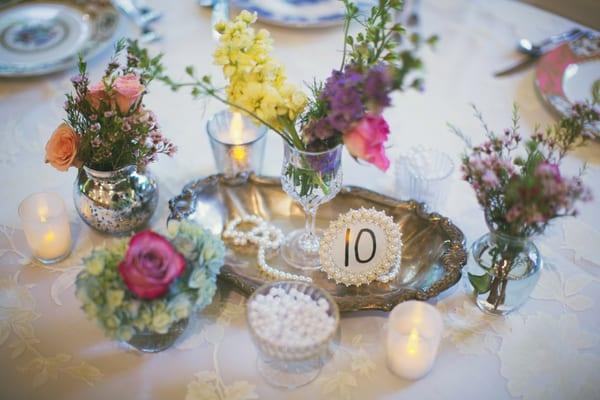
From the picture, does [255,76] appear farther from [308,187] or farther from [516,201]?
[516,201]

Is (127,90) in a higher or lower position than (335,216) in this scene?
higher

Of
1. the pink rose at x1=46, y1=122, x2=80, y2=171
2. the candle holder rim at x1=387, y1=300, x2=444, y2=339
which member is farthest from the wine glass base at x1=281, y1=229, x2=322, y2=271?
the pink rose at x1=46, y1=122, x2=80, y2=171

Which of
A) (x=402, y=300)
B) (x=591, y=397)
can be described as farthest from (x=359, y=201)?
(x=591, y=397)

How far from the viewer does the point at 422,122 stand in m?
1.61

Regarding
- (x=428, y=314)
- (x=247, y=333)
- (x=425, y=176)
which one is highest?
(x=425, y=176)

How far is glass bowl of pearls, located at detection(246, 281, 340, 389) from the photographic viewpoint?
3.17 ft

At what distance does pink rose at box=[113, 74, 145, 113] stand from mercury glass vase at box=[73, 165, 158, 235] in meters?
0.13

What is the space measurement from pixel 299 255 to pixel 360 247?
164 mm

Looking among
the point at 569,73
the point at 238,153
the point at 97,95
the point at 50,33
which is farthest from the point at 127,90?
the point at 569,73

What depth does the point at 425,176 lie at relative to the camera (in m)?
1.38

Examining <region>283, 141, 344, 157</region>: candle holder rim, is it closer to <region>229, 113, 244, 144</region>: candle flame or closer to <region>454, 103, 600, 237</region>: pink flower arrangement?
<region>454, 103, 600, 237</region>: pink flower arrangement

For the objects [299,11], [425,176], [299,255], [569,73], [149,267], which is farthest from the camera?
[299,11]

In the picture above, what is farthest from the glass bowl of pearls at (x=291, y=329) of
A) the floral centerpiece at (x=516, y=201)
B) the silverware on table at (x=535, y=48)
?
the silverware on table at (x=535, y=48)

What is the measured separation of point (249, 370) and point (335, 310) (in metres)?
0.20
